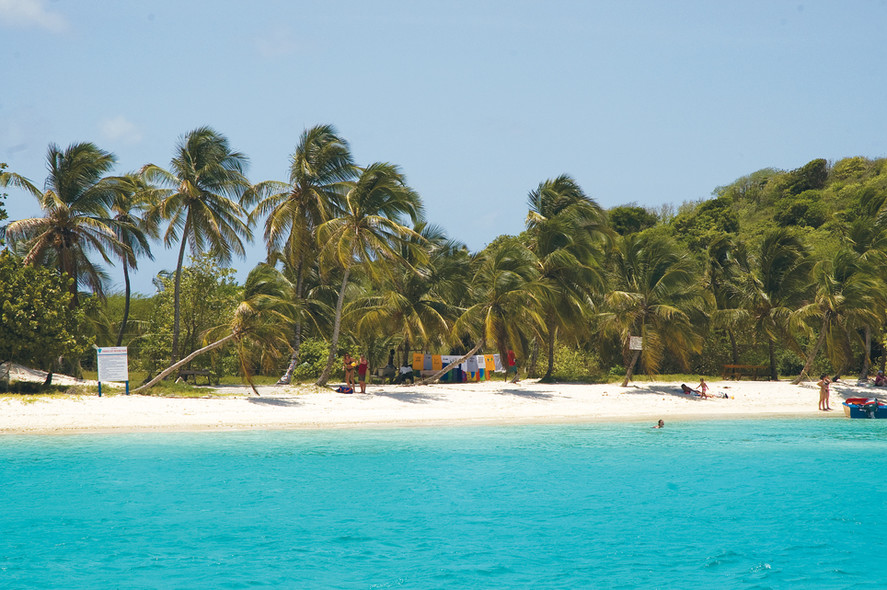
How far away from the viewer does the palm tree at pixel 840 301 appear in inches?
1122

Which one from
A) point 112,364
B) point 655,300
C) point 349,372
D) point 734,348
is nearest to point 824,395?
point 655,300

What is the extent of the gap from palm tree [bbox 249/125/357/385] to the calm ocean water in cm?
915

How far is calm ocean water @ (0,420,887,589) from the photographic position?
975cm

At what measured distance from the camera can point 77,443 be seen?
58.7 feet

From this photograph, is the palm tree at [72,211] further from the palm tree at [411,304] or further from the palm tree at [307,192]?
the palm tree at [411,304]

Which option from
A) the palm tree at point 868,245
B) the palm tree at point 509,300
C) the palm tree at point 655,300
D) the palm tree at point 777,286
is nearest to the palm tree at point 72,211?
the palm tree at point 509,300

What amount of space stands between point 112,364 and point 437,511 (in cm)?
1299

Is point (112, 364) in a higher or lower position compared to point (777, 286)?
lower

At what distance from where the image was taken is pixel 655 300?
28578 millimetres

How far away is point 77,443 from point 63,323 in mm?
5675

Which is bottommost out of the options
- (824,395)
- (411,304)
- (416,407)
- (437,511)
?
(437,511)

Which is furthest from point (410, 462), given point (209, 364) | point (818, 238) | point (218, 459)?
point (818, 238)

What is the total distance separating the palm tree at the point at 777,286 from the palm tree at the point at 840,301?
0.96 metres

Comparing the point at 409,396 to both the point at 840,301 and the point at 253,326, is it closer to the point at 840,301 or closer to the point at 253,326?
the point at 253,326
